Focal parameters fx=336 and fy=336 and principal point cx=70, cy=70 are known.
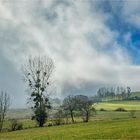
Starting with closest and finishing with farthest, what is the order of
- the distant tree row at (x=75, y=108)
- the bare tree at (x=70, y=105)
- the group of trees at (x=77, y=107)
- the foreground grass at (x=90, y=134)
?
the foreground grass at (x=90, y=134) < the distant tree row at (x=75, y=108) < the group of trees at (x=77, y=107) < the bare tree at (x=70, y=105)

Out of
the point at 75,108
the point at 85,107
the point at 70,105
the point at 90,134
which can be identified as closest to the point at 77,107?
the point at 75,108

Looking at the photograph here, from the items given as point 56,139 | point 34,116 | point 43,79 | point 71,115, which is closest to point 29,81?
point 43,79

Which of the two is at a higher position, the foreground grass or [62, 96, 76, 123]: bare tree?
[62, 96, 76, 123]: bare tree

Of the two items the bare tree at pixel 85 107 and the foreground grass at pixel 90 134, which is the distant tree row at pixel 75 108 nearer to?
the bare tree at pixel 85 107

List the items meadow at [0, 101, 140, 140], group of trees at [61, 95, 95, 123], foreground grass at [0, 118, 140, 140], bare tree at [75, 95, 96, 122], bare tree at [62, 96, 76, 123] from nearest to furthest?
foreground grass at [0, 118, 140, 140], meadow at [0, 101, 140, 140], bare tree at [75, 95, 96, 122], group of trees at [61, 95, 95, 123], bare tree at [62, 96, 76, 123]

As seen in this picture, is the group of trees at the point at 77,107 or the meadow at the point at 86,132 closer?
the meadow at the point at 86,132

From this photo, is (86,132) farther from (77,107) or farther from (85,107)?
(77,107)

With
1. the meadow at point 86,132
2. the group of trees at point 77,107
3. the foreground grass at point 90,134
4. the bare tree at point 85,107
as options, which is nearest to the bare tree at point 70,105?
the group of trees at point 77,107

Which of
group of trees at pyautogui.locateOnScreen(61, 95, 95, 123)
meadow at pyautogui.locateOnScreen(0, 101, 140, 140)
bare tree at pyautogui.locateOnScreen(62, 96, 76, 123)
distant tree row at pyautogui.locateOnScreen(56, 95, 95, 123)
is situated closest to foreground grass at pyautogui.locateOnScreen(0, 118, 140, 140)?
meadow at pyautogui.locateOnScreen(0, 101, 140, 140)

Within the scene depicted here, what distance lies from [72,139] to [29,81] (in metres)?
54.6

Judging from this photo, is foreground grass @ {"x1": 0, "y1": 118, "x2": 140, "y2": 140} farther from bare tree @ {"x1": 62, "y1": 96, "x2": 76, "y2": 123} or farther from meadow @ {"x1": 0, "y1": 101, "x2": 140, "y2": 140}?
bare tree @ {"x1": 62, "y1": 96, "x2": 76, "y2": 123}

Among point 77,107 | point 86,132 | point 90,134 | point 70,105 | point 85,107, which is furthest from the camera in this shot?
point 70,105

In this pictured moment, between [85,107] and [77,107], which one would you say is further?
→ [77,107]

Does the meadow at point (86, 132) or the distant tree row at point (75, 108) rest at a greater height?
the distant tree row at point (75, 108)
